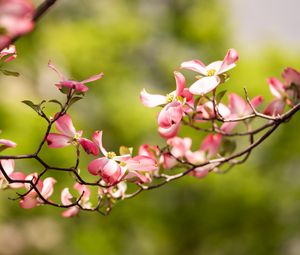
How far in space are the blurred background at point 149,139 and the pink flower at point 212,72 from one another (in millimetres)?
3992

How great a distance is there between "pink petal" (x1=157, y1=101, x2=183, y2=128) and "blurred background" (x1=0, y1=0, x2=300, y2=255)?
4038 mm

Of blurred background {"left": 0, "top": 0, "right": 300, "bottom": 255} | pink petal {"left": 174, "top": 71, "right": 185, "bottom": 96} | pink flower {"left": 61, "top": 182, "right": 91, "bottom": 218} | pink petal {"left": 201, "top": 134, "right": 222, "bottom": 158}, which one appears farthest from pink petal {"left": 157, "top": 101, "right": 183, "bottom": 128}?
blurred background {"left": 0, "top": 0, "right": 300, "bottom": 255}

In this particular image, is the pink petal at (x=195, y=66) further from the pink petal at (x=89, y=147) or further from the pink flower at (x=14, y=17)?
the pink flower at (x=14, y=17)

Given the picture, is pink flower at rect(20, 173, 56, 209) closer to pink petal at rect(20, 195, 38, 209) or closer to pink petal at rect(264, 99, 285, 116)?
pink petal at rect(20, 195, 38, 209)

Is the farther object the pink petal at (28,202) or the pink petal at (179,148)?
the pink petal at (179,148)

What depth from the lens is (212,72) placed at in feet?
2.41

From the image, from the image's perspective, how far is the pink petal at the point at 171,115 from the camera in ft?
2.20

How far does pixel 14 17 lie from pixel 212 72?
13.5 inches

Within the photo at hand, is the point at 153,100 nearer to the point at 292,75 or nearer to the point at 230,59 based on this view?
the point at 230,59

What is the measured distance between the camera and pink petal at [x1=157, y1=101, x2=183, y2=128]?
26.4 inches

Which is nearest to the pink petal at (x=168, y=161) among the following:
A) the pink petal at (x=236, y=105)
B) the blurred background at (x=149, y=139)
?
the pink petal at (x=236, y=105)

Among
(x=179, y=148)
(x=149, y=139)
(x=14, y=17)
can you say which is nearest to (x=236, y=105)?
(x=179, y=148)

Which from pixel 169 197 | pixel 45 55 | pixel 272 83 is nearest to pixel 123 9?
pixel 45 55

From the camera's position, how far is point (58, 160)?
4598 millimetres
